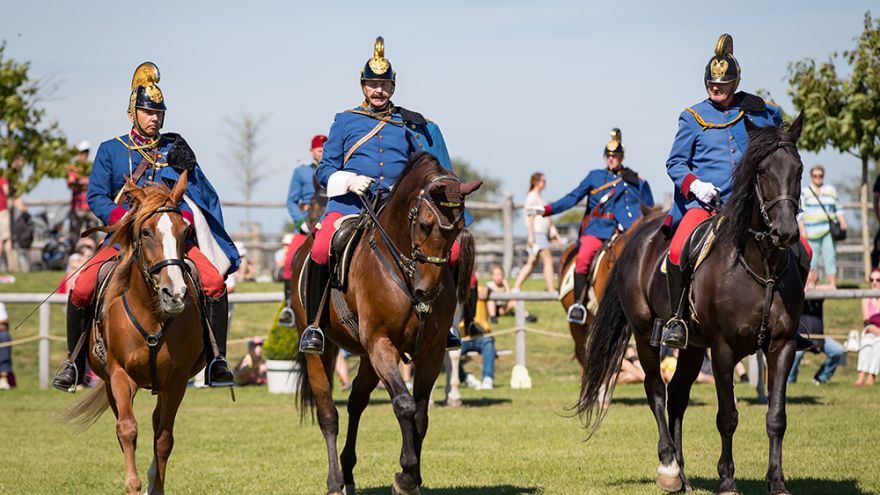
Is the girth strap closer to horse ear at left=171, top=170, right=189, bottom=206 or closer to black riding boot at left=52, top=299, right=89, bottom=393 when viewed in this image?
black riding boot at left=52, top=299, right=89, bottom=393

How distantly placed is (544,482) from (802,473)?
2013mm

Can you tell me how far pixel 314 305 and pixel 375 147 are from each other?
1266mm

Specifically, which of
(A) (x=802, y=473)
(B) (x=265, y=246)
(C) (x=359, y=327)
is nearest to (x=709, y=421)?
(A) (x=802, y=473)

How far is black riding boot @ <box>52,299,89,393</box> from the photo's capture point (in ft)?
30.3

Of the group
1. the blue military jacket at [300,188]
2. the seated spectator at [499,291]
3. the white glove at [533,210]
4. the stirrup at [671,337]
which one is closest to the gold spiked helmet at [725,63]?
the stirrup at [671,337]

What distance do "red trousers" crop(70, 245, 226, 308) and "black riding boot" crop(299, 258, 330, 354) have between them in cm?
65

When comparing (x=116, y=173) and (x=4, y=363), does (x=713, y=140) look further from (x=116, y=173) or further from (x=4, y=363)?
(x=4, y=363)

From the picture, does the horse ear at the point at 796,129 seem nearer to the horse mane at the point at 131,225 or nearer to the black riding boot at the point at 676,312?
the black riding boot at the point at 676,312

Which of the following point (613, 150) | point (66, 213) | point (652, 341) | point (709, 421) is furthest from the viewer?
point (66, 213)

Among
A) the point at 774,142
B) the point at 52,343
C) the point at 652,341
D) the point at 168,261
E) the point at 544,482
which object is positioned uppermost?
the point at 774,142

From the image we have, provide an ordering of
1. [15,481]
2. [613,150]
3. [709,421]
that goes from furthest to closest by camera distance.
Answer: [613,150] → [709,421] → [15,481]

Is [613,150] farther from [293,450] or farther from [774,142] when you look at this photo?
[774,142]

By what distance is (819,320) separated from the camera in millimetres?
18609

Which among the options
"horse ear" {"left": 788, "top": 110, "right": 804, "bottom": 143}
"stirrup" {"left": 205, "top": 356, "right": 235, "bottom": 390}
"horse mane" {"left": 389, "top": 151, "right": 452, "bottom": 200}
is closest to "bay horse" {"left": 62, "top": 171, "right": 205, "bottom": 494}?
"stirrup" {"left": 205, "top": 356, "right": 235, "bottom": 390}
